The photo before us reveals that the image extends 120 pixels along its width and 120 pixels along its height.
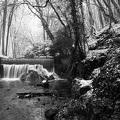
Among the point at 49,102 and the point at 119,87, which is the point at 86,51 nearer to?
the point at 49,102

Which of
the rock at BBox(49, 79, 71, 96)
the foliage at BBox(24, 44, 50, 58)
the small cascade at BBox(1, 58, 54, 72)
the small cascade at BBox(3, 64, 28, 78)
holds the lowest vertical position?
the rock at BBox(49, 79, 71, 96)

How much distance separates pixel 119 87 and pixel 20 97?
6029 mm

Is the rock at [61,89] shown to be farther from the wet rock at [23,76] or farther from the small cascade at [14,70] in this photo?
the small cascade at [14,70]

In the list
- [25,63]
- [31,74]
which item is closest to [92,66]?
[31,74]

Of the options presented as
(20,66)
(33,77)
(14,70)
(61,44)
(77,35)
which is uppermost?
(77,35)

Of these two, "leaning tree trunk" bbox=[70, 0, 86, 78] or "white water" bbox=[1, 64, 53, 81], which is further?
"white water" bbox=[1, 64, 53, 81]

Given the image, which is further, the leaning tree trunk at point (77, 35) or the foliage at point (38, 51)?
the foliage at point (38, 51)

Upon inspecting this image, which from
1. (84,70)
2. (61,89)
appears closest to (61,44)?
(61,89)

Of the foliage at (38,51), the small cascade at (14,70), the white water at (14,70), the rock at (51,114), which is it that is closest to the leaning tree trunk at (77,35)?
the rock at (51,114)

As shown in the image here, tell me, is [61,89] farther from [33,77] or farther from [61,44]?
[61,44]

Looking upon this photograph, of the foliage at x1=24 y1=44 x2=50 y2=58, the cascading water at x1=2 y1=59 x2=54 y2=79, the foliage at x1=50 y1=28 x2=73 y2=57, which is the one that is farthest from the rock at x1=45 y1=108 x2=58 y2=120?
the foliage at x1=24 y1=44 x2=50 y2=58

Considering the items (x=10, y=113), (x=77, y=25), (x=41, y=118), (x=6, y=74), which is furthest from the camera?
(x=6, y=74)

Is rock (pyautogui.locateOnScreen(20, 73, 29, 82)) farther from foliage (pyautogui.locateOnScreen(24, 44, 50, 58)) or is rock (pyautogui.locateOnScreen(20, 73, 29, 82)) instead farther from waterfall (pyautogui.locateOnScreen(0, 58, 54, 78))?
foliage (pyautogui.locateOnScreen(24, 44, 50, 58))

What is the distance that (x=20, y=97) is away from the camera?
302 inches
